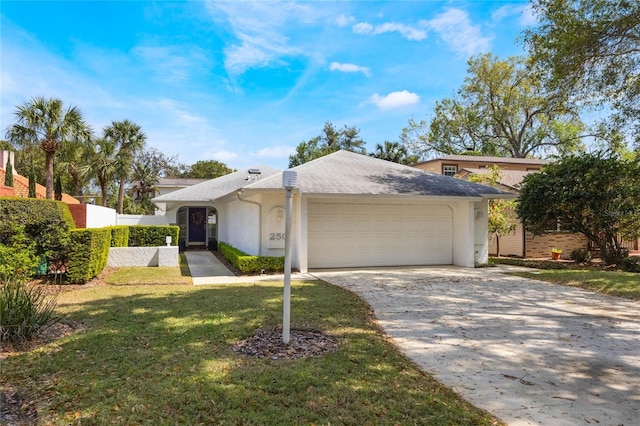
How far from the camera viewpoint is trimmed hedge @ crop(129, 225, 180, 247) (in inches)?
670

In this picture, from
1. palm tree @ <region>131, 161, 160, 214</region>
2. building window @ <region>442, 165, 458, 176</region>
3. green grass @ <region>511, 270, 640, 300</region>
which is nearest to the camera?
green grass @ <region>511, 270, 640, 300</region>

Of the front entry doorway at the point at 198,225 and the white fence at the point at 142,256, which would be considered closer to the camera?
the white fence at the point at 142,256

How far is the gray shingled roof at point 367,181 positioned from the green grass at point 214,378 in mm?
5922

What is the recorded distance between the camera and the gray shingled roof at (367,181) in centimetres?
1185

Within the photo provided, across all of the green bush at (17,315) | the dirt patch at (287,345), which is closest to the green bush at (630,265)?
the dirt patch at (287,345)

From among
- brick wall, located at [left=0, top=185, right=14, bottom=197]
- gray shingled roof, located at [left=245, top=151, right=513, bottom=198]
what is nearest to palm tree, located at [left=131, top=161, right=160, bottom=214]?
brick wall, located at [left=0, top=185, right=14, bottom=197]

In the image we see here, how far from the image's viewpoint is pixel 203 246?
72.8ft

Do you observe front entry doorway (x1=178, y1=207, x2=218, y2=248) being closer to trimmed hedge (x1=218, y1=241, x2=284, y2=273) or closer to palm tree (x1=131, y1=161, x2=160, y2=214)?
trimmed hedge (x1=218, y1=241, x2=284, y2=273)

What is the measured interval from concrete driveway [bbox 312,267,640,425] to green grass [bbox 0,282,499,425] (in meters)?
0.42

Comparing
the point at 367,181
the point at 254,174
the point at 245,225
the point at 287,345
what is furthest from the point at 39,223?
the point at 254,174

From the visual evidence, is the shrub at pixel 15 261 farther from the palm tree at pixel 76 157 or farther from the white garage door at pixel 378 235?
the palm tree at pixel 76 157

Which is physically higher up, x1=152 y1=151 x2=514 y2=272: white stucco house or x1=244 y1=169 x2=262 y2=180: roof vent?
x1=244 y1=169 x2=262 y2=180: roof vent

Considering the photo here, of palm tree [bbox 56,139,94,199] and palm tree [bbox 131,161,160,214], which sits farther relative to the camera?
palm tree [bbox 131,161,160,214]

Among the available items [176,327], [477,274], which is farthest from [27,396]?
[477,274]
